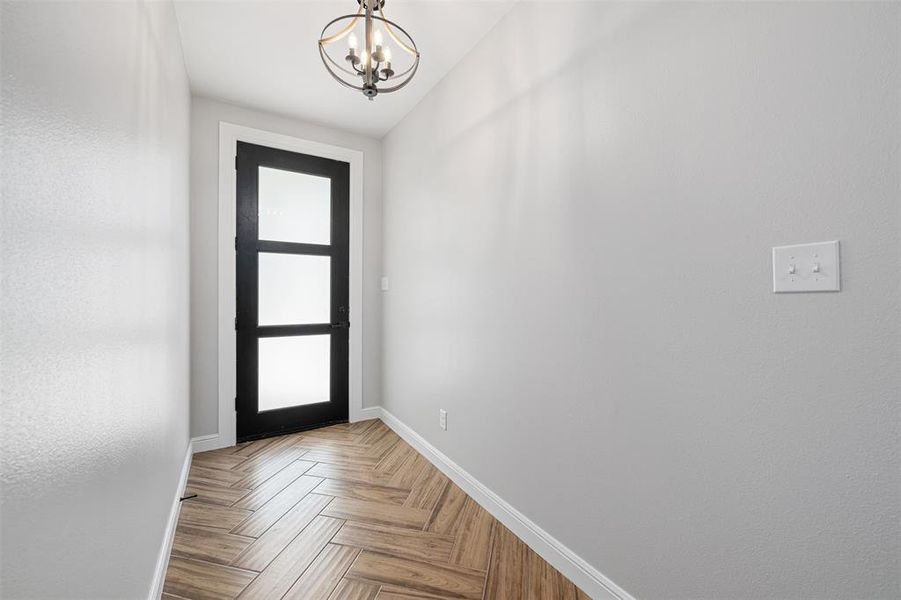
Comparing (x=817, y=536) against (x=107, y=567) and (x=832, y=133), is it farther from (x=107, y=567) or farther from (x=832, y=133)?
(x=107, y=567)

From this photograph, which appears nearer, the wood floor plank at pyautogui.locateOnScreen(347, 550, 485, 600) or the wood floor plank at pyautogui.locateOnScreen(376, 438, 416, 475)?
the wood floor plank at pyautogui.locateOnScreen(347, 550, 485, 600)

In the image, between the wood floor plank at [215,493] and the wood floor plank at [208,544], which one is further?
the wood floor plank at [215,493]

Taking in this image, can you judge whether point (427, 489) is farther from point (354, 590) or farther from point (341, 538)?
point (354, 590)

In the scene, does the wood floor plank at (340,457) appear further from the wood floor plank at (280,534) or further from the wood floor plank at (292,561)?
the wood floor plank at (292,561)

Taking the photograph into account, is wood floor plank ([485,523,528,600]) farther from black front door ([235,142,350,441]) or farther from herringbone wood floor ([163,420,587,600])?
black front door ([235,142,350,441])

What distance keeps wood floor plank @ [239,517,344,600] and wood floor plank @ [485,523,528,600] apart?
0.80m

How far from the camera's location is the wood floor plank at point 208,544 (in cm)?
165

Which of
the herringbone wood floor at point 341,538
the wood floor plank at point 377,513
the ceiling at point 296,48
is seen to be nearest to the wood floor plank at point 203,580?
the herringbone wood floor at point 341,538

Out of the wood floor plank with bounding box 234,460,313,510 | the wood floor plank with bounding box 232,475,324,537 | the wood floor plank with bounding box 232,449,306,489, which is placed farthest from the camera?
the wood floor plank with bounding box 232,449,306,489

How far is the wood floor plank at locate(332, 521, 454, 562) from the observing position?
5.53 ft

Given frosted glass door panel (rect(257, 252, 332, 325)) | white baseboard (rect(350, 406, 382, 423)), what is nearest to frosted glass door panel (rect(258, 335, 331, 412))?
frosted glass door panel (rect(257, 252, 332, 325))

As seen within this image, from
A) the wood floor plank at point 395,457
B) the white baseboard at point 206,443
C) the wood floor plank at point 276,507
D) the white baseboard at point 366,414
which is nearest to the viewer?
the wood floor plank at point 276,507

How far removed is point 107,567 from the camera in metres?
0.87

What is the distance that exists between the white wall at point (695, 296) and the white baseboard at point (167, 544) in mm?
1477
